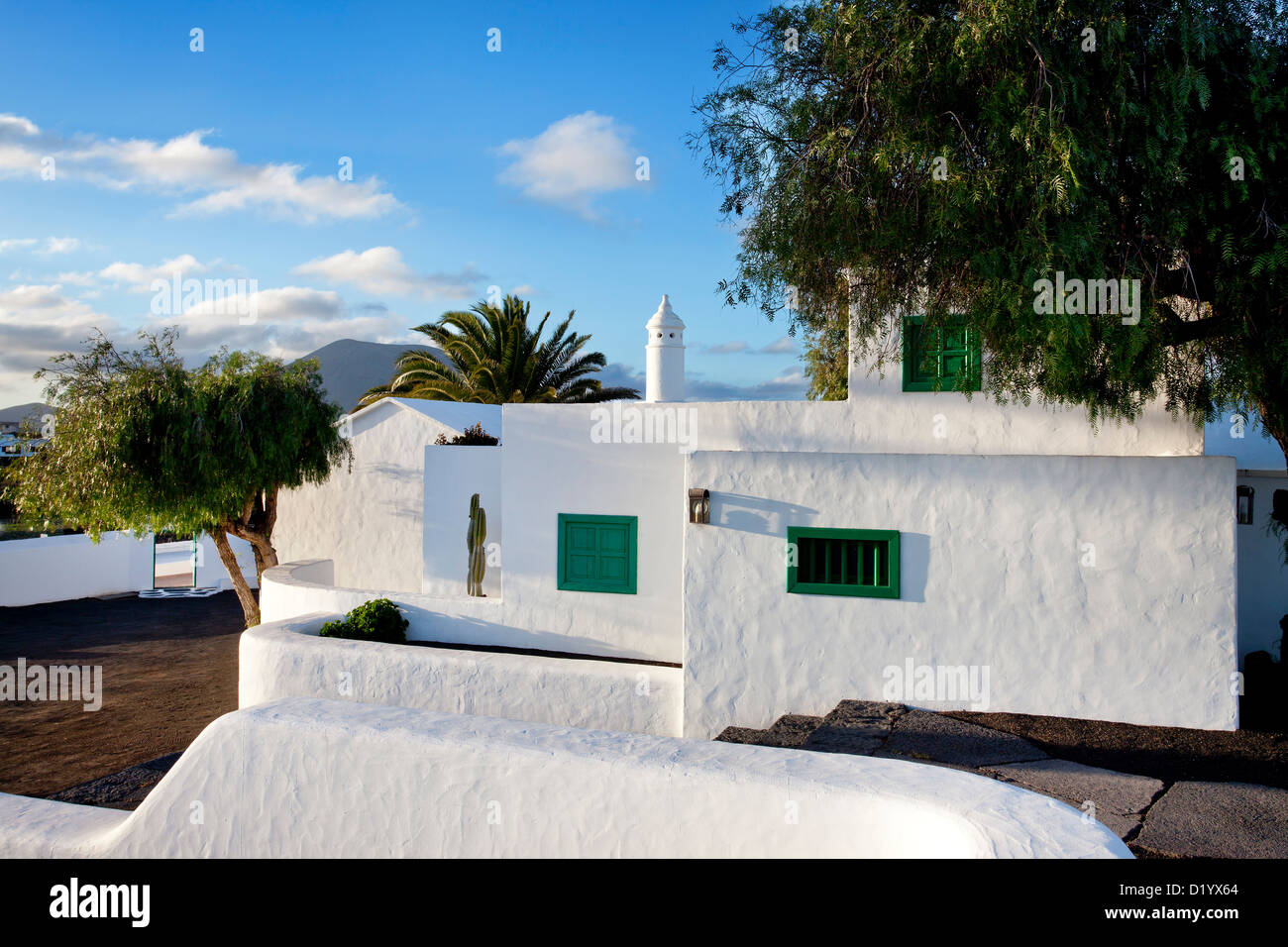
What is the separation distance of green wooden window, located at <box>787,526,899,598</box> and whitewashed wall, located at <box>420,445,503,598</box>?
759 cm

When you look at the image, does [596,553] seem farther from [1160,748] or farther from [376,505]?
[376,505]

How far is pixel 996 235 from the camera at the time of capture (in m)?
6.39

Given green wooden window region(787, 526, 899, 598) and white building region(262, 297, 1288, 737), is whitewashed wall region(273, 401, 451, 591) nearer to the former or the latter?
white building region(262, 297, 1288, 737)

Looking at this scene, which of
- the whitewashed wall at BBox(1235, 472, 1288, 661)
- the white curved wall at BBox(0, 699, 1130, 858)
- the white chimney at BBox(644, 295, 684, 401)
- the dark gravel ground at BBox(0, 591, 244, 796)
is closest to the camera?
the white curved wall at BBox(0, 699, 1130, 858)

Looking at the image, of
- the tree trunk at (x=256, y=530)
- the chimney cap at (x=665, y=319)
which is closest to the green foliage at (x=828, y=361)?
the chimney cap at (x=665, y=319)

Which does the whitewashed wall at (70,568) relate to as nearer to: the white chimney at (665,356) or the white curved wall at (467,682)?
the white curved wall at (467,682)

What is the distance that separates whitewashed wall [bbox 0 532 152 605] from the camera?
1966 cm

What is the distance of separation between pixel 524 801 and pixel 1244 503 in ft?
25.9

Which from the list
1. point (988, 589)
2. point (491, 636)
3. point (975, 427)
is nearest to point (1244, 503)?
point (975, 427)

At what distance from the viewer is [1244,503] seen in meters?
8.50

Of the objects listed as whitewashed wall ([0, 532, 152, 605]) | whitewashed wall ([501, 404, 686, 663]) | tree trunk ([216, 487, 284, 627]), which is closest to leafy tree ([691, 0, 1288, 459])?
whitewashed wall ([501, 404, 686, 663])
